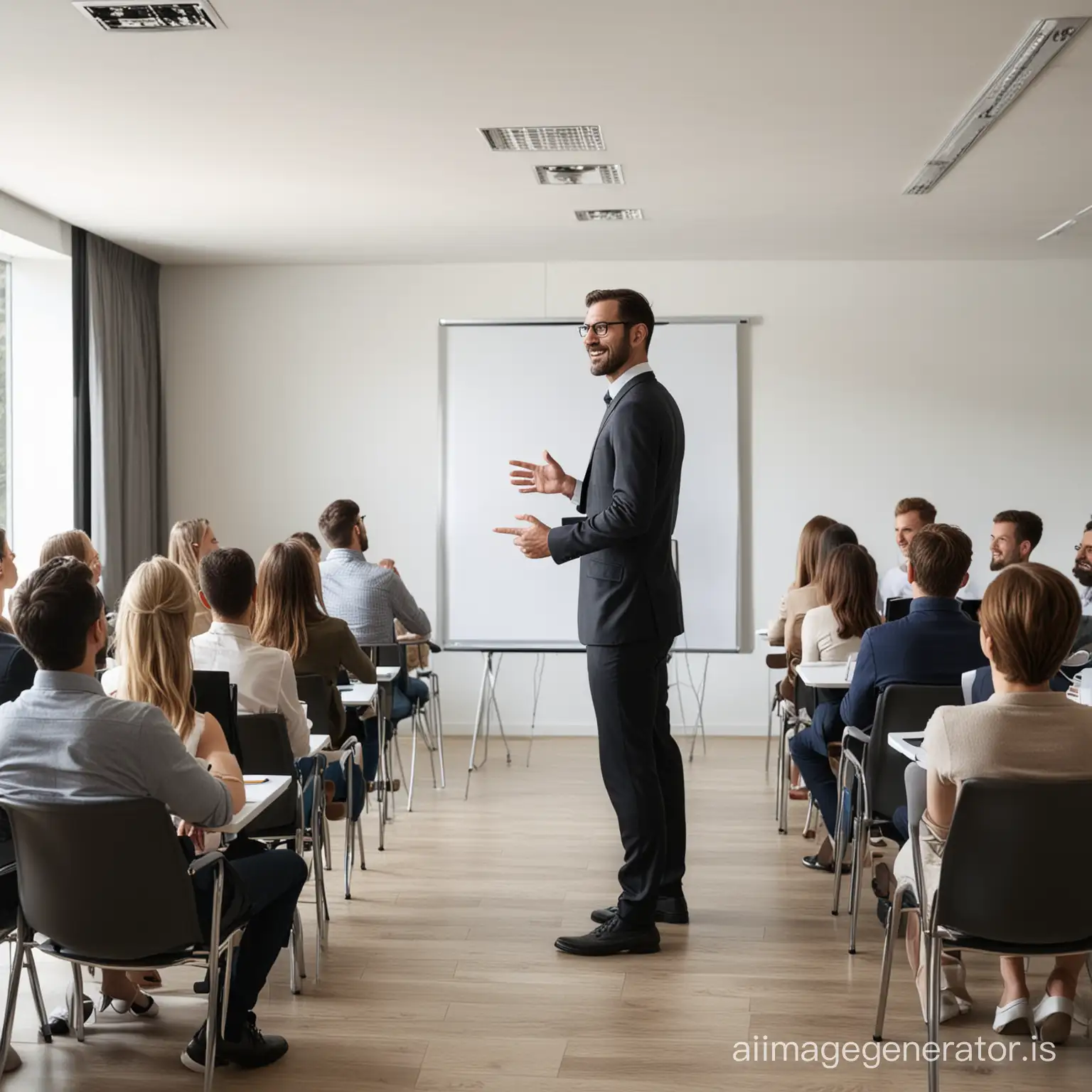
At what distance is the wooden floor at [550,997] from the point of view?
3.01 metres

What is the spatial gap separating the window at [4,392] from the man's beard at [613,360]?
459 centimetres

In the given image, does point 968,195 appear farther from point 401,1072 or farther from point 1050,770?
point 401,1072

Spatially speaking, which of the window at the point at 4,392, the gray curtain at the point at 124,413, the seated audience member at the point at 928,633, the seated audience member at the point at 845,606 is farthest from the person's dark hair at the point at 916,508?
the window at the point at 4,392

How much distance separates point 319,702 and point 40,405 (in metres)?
3.78

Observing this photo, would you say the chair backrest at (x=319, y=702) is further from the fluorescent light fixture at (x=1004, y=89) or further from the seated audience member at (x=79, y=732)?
the fluorescent light fixture at (x=1004, y=89)

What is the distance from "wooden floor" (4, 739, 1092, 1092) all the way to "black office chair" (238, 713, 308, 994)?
154 millimetres

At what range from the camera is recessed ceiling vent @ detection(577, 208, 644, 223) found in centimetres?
649

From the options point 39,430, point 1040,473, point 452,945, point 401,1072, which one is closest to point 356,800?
point 452,945

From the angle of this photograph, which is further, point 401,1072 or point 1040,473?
point 1040,473

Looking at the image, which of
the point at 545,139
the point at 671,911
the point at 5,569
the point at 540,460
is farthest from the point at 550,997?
the point at 540,460

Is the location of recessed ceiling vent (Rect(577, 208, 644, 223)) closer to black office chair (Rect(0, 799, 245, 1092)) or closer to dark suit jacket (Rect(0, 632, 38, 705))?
→ dark suit jacket (Rect(0, 632, 38, 705))

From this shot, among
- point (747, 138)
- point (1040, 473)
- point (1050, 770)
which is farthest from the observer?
point (1040, 473)

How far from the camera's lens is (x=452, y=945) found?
13.1 feet

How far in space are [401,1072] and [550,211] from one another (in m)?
4.60
